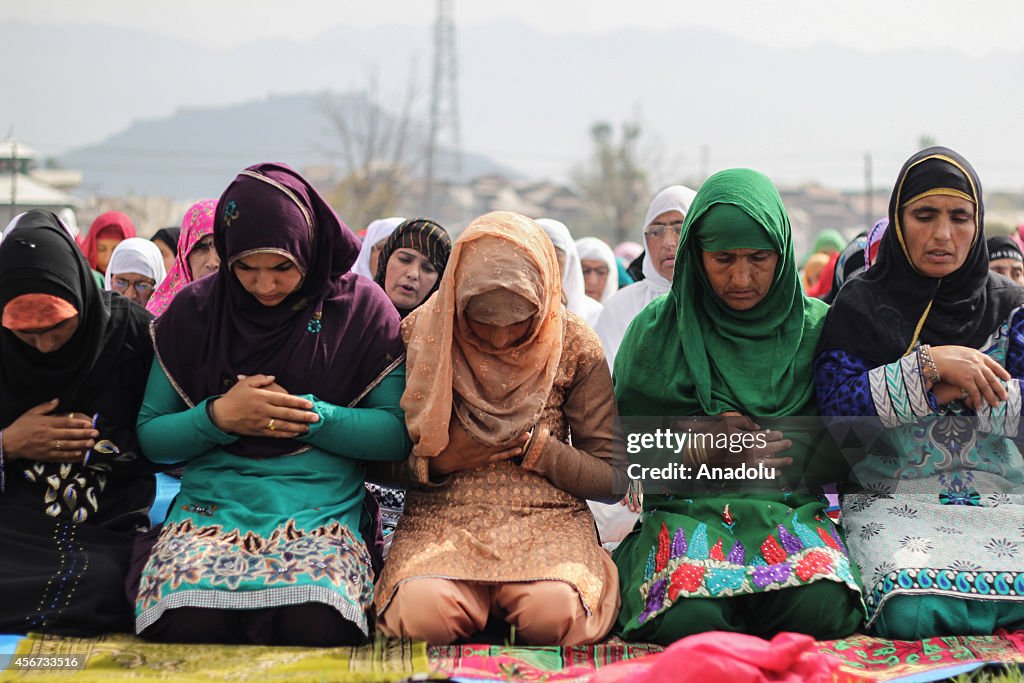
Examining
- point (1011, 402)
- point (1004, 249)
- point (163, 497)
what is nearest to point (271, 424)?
point (163, 497)

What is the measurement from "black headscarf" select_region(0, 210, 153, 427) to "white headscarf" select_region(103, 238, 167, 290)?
2.40 meters

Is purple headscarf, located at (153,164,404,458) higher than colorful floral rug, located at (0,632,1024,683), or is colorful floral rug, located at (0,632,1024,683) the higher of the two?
purple headscarf, located at (153,164,404,458)

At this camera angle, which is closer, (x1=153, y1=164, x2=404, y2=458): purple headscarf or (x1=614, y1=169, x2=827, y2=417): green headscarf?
(x1=153, y1=164, x2=404, y2=458): purple headscarf

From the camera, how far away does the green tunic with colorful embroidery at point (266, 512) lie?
3.07 metres

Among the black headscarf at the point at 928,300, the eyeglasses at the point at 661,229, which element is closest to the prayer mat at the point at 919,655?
the black headscarf at the point at 928,300

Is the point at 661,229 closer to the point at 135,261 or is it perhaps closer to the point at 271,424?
the point at 271,424

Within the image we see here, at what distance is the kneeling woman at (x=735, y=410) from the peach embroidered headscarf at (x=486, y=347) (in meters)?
0.40

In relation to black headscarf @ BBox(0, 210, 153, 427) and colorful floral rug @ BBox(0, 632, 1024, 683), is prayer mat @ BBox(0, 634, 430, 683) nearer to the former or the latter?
colorful floral rug @ BBox(0, 632, 1024, 683)

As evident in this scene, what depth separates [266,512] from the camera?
326 centimetres

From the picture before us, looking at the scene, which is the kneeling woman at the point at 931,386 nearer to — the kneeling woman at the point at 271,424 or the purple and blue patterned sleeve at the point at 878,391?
the purple and blue patterned sleeve at the point at 878,391

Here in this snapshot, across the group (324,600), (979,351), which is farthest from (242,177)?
(979,351)

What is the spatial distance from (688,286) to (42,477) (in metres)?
2.14

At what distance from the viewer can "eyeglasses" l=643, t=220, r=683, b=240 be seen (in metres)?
5.29

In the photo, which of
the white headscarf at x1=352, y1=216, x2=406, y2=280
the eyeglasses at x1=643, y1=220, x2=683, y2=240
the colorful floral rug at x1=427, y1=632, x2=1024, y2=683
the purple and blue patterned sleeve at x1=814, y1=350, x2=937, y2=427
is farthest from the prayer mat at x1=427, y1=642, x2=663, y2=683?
the white headscarf at x1=352, y1=216, x2=406, y2=280
